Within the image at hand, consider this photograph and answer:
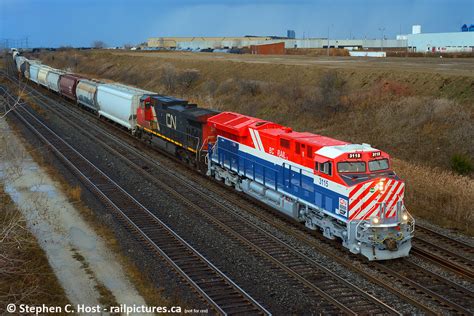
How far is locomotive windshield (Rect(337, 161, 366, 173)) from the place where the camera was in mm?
15781

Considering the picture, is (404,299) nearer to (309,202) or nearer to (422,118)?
(309,202)

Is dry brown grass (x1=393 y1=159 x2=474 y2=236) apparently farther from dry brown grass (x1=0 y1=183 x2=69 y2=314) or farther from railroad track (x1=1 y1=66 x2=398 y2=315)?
dry brown grass (x1=0 y1=183 x2=69 y2=314)

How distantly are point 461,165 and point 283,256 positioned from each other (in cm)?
1350

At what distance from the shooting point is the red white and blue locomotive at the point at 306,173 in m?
15.3

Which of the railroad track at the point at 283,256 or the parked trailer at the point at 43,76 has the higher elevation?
the parked trailer at the point at 43,76

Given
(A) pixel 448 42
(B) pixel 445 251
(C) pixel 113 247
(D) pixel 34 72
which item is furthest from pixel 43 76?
(A) pixel 448 42

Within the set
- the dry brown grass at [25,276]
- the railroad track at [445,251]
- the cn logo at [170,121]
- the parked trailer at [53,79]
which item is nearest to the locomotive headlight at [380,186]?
the railroad track at [445,251]

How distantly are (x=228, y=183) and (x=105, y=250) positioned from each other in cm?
824

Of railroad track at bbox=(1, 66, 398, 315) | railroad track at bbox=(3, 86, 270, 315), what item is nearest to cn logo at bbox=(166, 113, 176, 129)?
railroad track at bbox=(1, 66, 398, 315)

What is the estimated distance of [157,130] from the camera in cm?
3084

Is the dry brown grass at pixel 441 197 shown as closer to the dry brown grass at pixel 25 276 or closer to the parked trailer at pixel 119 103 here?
the dry brown grass at pixel 25 276

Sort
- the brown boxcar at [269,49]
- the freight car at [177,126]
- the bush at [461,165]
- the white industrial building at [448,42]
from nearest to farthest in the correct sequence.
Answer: the bush at [461,165], the freight car at [177,126], the white industrial building at [448,42], the brown boxcar at [269,49]

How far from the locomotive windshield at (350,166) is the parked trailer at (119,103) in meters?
21.7

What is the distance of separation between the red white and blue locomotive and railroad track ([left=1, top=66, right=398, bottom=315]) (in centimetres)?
146
